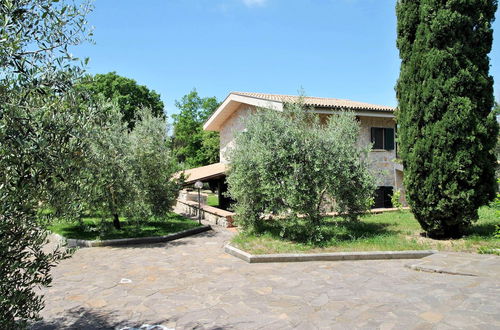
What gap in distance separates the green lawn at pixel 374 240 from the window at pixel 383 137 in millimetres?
6698

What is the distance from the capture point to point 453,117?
1004 cm

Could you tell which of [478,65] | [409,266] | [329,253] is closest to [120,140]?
[329,253]

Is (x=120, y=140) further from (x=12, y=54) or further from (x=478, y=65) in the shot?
(x=478, y=65)

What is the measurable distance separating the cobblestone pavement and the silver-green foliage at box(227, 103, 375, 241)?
2.32 m

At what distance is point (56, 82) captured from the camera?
3410mm

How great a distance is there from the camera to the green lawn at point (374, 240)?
9.80 m

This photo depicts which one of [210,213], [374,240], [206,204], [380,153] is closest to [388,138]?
[380,153]

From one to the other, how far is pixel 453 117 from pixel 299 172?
4.82 m

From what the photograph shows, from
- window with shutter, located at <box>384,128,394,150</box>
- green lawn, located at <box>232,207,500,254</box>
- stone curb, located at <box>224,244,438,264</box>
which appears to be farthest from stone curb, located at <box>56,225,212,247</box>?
window with shutter, located at <box>384,128,394,150</box>

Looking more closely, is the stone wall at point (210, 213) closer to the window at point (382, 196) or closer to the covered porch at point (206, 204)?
the covered porch at point (206, 204)

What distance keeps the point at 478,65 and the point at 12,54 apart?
11901 mm

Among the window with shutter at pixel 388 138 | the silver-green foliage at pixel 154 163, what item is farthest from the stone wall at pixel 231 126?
the window with shutter at pixel 388 138

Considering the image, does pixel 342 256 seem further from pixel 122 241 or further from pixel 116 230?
pixel 116 230

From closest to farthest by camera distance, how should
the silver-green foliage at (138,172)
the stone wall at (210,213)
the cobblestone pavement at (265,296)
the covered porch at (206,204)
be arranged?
the cobblestone pavement at (265,296), the silver-green foliage at (138,172), the stone wall at (210,213), the covered porch at (206,204)
